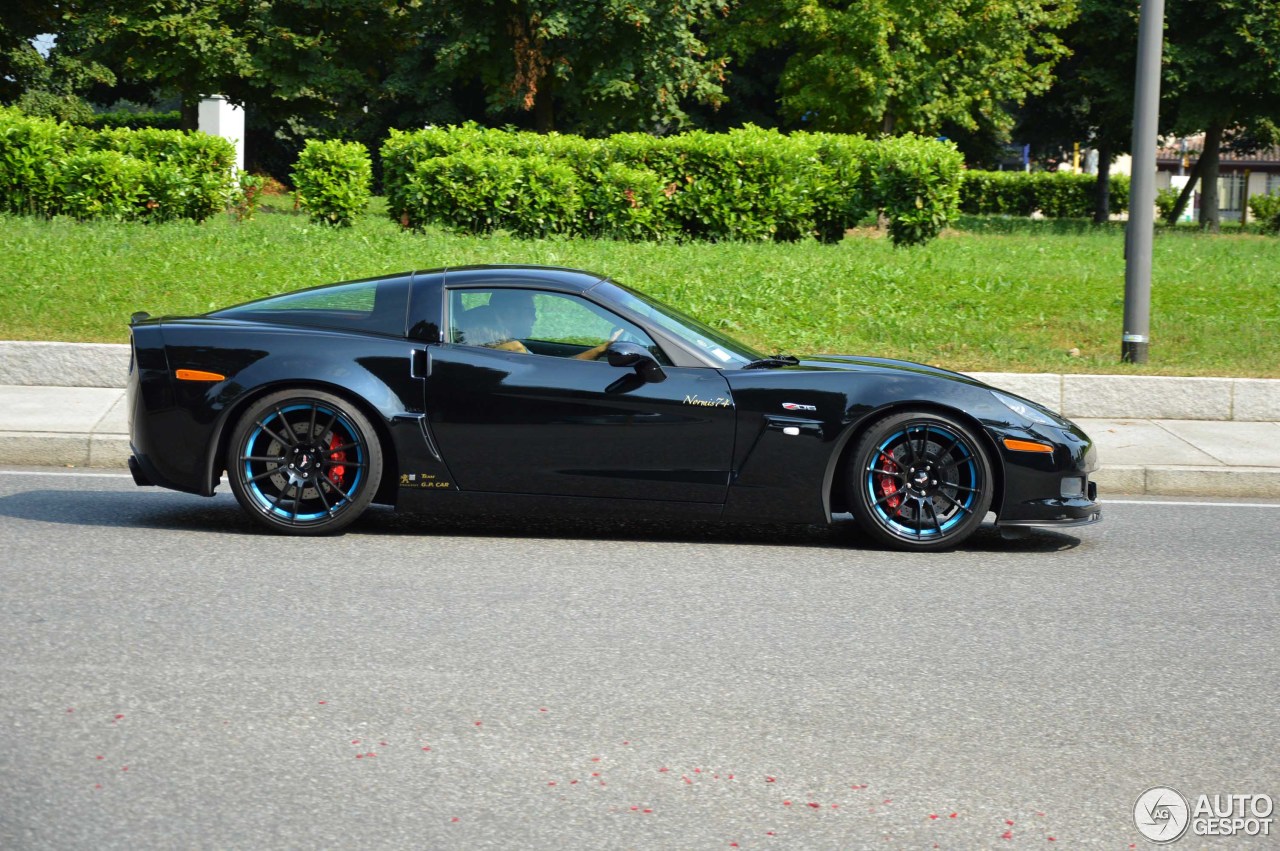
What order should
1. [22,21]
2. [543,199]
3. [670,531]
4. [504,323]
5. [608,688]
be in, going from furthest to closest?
[22,21] → [543,199] → [670,531] → [504,323] → [608,688]

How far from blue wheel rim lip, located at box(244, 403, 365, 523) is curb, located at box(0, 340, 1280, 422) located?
467cm

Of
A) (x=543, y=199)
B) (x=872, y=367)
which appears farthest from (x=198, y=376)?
(x=543, y=199)

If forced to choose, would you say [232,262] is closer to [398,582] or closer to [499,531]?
[499,531]

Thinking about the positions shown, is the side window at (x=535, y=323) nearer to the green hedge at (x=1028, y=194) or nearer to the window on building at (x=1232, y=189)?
the green hedge at (x=1028, y=194)

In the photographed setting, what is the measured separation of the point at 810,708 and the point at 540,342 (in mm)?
2975

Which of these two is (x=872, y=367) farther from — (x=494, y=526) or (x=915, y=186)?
(x=915, y=186)

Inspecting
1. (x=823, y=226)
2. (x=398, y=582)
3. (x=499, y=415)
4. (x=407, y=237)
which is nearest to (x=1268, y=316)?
(x=823, y=226)

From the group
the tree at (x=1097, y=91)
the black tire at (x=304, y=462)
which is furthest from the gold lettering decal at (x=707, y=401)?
the tree at (x=1097, y=91)

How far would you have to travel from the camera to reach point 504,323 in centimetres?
705

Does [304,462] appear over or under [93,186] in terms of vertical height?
under

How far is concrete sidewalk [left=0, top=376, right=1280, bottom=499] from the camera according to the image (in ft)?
29.8

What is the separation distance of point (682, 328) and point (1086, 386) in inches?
204

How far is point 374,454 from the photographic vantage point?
6.80 metres

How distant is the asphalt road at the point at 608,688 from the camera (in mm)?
3703
